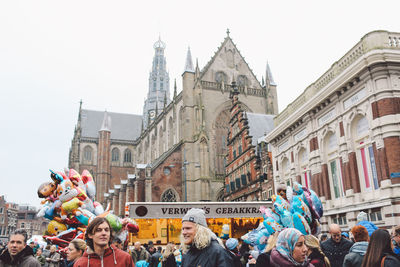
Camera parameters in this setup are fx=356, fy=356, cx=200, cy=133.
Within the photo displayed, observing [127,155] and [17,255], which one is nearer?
[17,255]

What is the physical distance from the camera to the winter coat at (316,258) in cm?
397

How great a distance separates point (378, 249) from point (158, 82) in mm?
98706

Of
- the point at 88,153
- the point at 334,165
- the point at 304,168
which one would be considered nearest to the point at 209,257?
the point at 334,165

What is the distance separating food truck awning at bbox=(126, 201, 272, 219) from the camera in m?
16.7

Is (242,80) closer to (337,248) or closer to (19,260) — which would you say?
(337,248)

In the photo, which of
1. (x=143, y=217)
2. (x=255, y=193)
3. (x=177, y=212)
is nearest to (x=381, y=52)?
(x=177, y=212)

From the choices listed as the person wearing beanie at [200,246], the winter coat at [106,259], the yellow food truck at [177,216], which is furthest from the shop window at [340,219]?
the winter coat at [106,259]

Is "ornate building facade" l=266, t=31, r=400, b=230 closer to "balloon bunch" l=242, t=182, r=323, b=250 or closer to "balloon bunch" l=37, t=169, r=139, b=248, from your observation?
"balloon bunch" l=242, t=182, r=323, b=250

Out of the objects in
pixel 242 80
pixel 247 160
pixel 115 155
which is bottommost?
pixel 247 160

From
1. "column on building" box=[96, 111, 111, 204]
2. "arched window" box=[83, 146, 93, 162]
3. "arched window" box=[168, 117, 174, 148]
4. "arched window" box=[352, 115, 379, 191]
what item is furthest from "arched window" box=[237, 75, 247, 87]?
"arched window" box=[83, 146, 93, 162]

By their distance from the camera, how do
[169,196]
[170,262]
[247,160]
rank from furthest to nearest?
[169,196]
[247,160]
[170,262]

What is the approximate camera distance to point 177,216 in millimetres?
16781

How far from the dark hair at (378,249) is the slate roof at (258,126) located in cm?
2523

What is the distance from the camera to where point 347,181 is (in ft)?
50.1
